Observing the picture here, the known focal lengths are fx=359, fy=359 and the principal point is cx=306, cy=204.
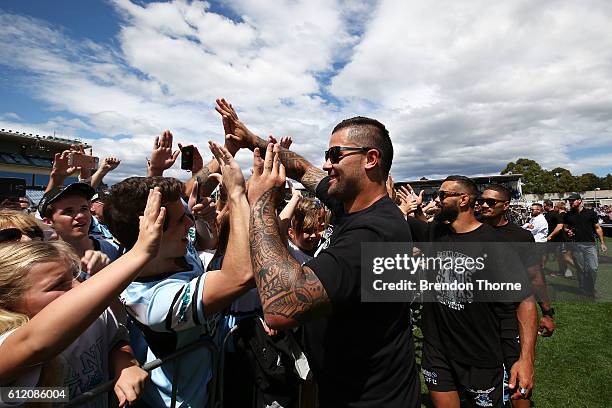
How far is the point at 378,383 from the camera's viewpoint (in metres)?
1.91

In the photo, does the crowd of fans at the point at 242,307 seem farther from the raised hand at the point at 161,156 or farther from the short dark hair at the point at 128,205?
the raised hand at the point at 161,156

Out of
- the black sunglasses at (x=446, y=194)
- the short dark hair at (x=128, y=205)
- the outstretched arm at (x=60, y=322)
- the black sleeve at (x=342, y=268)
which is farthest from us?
the black sunglasses at (x=446, y=194)

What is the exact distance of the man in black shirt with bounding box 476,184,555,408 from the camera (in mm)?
3133

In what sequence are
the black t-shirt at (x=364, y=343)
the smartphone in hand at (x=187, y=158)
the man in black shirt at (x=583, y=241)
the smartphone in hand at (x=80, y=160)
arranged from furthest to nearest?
the man in black shirt at (x=583, y=241), the smartphone in hand at (x=80, y=160), the smartphone in hand at (x=187, y=158), the black t-shirt at (x=364, y=343)

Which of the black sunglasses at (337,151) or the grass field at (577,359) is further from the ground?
the black sunglasses at (337,151)

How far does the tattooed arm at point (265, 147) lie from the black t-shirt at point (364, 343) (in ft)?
4.05

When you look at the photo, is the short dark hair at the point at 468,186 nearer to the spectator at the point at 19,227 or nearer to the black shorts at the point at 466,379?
the black shorts at the point at 466,379

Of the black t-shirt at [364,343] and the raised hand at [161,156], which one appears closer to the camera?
the black t-shirt at [364,343]

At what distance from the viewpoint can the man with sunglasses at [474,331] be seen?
9.99 feet

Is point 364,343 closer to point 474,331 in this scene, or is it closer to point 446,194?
point 474,331

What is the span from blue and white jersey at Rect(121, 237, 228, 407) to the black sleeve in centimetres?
58

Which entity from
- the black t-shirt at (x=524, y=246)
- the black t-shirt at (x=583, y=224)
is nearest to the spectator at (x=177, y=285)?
the black t-shirt at (x=524, y=246)

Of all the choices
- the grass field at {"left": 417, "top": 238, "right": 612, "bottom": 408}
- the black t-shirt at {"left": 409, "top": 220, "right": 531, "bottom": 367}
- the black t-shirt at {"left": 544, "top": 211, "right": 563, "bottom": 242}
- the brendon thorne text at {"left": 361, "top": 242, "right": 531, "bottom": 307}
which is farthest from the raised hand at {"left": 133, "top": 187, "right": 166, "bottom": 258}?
the black t-shirt at {"left": 544, "top": 211, "right": 563, "bottom": 242}

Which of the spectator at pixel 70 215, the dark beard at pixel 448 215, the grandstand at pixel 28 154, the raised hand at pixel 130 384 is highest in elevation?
the grandstand at pixel 28 154
